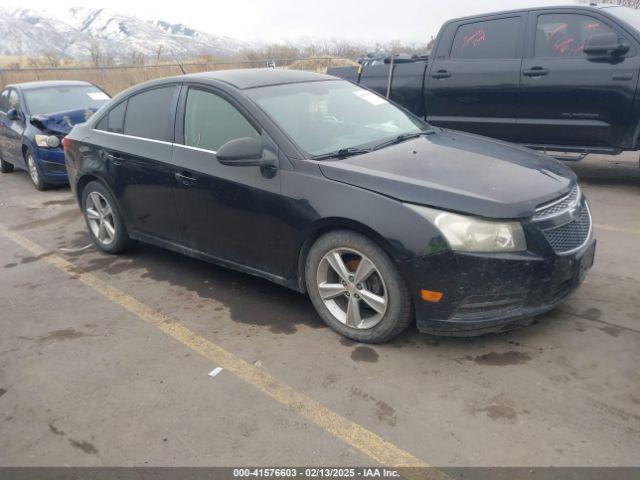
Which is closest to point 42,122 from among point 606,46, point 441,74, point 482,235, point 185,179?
point 185,179

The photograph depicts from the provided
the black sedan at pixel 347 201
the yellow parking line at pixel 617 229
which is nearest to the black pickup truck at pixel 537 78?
the yellow parking line at pixel 617 229

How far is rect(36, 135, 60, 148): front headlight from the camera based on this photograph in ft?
26.0

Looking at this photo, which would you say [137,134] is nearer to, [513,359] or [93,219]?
[93,219]

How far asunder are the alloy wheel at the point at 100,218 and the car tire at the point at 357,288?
2.43m

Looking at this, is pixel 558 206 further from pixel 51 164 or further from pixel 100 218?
pixel 51 164

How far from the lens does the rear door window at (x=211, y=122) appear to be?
152 inches

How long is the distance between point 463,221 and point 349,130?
1.38 metres

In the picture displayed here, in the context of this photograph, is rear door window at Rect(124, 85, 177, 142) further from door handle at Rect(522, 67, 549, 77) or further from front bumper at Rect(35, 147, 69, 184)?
door handle at Rect(522, 67, 549, 77)

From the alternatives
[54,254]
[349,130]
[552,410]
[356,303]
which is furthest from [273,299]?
[54,254]

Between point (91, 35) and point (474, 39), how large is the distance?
120 metres

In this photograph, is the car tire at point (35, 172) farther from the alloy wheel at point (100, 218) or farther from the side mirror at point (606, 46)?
the side mirror at point (606, 46)

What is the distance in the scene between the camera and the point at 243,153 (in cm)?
354

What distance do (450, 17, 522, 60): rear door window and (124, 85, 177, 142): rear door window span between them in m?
4.28

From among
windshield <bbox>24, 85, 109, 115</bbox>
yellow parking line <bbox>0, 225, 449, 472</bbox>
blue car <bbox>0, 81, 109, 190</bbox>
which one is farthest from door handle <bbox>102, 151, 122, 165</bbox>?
windshield <bbox>24, 85, 109, 115</bbox>
